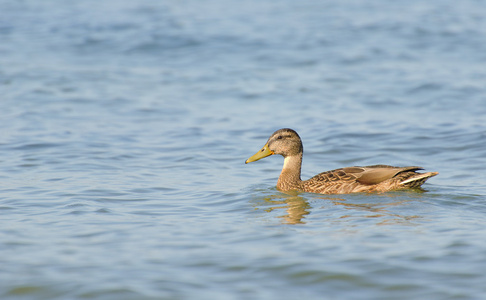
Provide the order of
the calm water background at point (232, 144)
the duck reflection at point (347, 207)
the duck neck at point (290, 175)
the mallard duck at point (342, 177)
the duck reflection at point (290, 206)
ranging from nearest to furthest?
the calm water background at point (232, 144)
the duck reflection at point (347, 207)
the duck reflection at point (290, 206)
the mallard duck at point (342, 177)
the duck neck at point (290, 175)

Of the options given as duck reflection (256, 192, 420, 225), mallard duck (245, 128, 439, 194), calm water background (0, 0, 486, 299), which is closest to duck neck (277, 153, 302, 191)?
mallard duck (245, 128, 439, 194)

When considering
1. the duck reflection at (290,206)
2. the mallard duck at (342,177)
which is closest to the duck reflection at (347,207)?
the duck reflection at (290,206)

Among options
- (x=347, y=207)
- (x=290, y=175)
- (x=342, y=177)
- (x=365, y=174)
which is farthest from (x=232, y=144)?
(x=347, y=207)

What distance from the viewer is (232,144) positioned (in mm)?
13547

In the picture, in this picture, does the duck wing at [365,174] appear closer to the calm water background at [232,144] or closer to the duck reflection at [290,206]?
the calm water background at [232,144]

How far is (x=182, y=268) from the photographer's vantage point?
674 centimetres

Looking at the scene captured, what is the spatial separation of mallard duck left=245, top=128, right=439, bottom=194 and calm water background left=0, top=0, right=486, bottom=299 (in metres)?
0.29

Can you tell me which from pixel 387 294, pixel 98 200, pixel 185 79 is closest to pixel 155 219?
pixel 98 200

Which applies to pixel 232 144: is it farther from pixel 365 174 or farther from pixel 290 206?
pixel 290 206

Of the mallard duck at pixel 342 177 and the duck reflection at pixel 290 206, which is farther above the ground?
the mallard duck at pixel 342 177

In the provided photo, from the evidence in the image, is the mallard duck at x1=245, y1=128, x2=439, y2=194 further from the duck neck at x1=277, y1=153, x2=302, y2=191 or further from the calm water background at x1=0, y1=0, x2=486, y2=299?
the calm water background at x1=0, y1=0, x2=486, y2=299

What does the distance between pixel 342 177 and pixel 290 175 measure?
0.96m

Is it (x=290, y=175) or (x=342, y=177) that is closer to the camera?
(x=342, y=177)

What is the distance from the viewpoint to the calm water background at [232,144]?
22.0 feet
